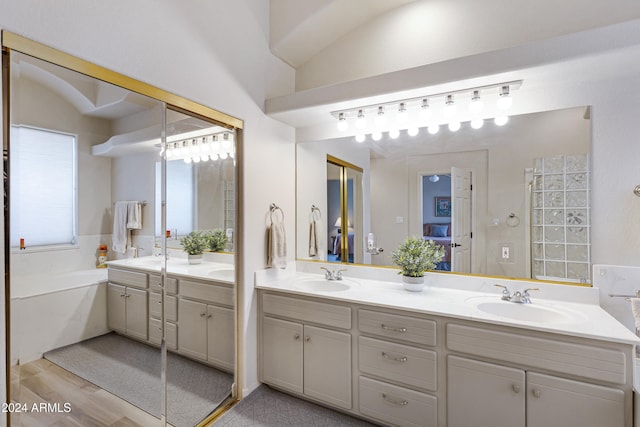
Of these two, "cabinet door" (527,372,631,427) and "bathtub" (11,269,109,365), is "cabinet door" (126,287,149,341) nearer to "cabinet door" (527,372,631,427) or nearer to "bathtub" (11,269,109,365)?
"bathtub" (11,269,109,365)

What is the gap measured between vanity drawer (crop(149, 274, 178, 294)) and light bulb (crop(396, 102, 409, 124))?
1932 millimetres

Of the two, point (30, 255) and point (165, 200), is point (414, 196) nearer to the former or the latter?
point (165, 200)

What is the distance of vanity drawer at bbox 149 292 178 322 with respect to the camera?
180cm

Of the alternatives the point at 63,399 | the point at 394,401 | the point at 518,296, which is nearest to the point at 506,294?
the point at 518,296

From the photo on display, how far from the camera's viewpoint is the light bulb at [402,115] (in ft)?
7.46

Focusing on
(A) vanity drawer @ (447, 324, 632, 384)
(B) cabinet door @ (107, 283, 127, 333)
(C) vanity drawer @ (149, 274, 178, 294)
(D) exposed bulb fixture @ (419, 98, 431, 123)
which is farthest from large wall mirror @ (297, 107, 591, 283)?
(B) cabinet door @ (107, 283, 127, 333)

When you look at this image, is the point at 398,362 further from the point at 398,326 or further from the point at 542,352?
the point at 542,352

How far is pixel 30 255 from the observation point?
4.21 ft

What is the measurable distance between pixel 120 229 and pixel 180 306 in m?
0.62

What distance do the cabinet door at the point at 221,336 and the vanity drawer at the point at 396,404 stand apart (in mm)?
952

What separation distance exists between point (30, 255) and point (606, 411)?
2.63 metres

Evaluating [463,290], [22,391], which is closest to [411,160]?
[463,290]

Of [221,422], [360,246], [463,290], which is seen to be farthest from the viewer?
[360,246]

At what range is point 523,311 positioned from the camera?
1.89 meters
